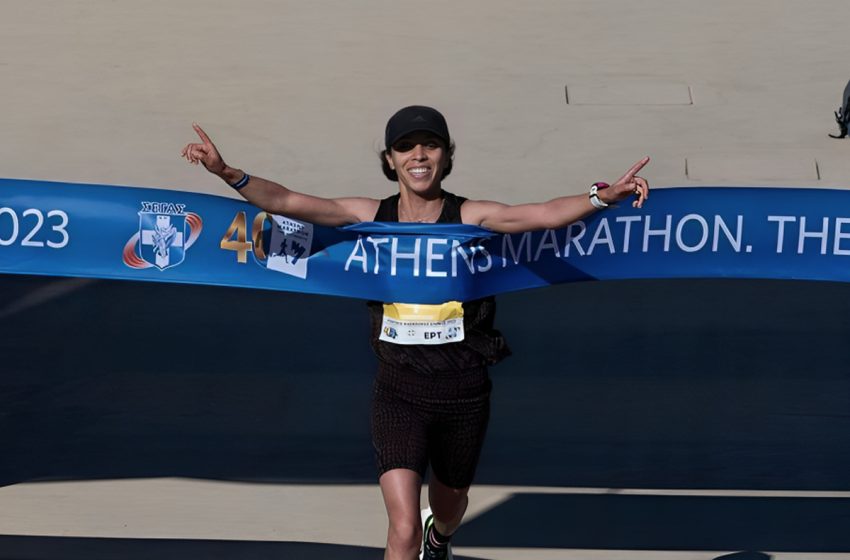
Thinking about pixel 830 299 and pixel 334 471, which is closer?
pixel 334 471

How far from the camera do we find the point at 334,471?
804 centimetres

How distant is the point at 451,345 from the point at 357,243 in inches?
29.6

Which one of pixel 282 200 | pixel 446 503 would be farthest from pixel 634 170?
pixel 446 503

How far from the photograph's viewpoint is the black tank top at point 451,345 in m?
6.01

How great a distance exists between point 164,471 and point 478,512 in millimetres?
1683

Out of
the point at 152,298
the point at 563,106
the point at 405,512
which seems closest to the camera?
the point at 405,512

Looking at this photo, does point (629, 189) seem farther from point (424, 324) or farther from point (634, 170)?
point (424, 324)

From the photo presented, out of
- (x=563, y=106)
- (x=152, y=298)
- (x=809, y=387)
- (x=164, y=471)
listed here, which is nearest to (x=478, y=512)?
(x=164, y=471)

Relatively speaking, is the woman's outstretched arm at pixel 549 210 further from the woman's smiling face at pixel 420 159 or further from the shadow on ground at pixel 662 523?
the shadow on ground at pixel 662 523

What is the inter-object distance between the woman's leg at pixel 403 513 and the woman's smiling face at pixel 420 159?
1141 millimetres

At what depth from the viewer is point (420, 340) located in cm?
602

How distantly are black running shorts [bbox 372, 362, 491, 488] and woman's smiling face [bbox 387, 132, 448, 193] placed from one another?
754 mm

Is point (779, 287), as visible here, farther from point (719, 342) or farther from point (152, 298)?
point (152, 298)

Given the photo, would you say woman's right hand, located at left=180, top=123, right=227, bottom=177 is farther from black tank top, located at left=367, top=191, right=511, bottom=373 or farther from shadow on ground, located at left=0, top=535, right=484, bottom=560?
shadow on ground, located at left=0, top=535, right=484, bottom=560
